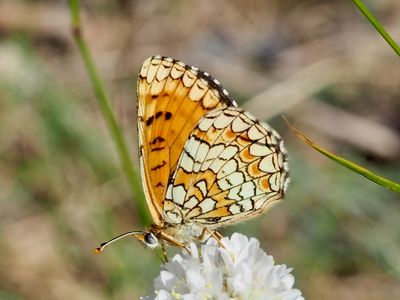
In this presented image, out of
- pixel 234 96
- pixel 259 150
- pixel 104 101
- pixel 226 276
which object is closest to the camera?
pixel 226 276

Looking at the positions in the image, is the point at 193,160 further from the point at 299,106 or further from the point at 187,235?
the point at 299,106

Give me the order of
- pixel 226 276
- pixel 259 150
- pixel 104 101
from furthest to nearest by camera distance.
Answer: pixel 104 101, pixel 259 150, pixel 226 276

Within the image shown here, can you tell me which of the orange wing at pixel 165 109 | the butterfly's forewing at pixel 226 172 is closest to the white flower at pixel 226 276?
the butterfly's forewing at pixel 226 172

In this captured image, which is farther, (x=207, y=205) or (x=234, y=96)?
(x=234, y=96)

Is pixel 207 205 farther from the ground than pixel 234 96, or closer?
closer

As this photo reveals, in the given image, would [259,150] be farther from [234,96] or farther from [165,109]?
[234,96]

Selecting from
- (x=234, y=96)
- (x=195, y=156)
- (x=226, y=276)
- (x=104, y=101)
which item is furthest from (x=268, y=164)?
(x=234, y=96)

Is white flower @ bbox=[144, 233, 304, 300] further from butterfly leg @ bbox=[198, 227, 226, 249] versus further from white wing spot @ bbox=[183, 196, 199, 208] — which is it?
white wing spot @ bbox=[183, 196, 199, 208]
